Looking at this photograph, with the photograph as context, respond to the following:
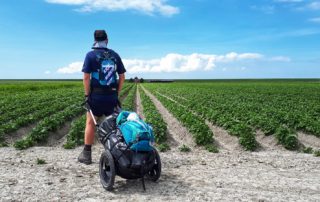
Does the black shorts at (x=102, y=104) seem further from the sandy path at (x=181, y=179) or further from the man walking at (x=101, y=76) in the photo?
the sandy path at (x=181, y=179)

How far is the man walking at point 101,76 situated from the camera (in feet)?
23.0

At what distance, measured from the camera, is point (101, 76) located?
23.1 ft

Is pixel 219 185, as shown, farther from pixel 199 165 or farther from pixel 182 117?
pixel 182 117

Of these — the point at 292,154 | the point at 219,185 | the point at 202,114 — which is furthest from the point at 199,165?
the point at 202,114

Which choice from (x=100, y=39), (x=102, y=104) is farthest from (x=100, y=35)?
(x=102, y=104)

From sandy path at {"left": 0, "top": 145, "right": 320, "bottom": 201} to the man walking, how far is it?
129 centimetres

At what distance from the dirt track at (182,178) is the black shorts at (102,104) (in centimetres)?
115

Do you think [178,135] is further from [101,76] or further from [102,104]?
[101,76]

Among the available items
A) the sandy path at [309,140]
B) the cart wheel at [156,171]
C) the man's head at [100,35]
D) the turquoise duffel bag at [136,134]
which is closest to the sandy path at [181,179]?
Result: the cart wheel at [156,171]

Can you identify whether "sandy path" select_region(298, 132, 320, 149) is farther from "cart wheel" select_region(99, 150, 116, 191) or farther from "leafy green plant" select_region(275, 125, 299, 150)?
"cart wheel" select_region(99, 150, 116, 191)

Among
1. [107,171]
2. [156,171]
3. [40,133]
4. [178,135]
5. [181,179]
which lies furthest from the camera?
[178,135]

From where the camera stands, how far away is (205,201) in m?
5.76

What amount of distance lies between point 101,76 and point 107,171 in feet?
5.63

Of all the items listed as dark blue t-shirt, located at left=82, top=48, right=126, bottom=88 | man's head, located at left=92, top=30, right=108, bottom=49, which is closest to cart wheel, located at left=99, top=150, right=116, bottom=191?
dark blue t-shirt, located at left=82, top=48, right=126, bottom=88
